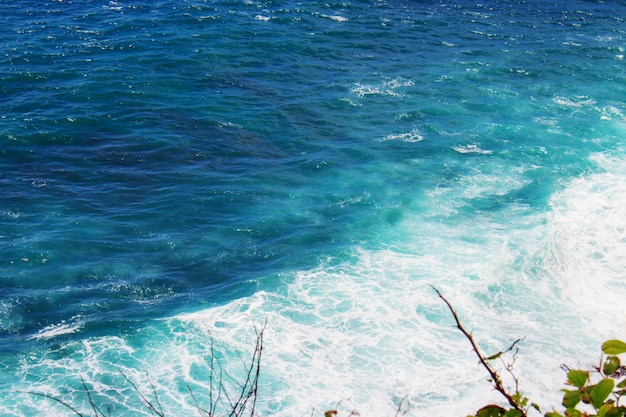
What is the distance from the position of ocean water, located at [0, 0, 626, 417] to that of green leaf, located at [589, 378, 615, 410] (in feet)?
39.5

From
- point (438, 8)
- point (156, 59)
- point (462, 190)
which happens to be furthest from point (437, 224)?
point (438, 8)

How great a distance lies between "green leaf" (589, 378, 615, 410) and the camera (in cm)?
310

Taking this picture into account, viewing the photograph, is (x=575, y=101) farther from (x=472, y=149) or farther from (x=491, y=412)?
(x=491, y=412)

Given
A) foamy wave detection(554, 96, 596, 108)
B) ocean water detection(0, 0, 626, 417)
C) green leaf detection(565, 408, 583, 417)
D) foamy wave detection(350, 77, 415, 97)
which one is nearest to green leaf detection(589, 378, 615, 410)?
green leaf detection(565, 408, 583, 417)

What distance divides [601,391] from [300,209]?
746 inches

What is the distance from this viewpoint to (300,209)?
21969mm

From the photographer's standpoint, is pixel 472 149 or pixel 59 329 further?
pixel 472 149

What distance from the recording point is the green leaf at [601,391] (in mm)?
3104

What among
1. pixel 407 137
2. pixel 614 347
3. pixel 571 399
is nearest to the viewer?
pixel 614 347

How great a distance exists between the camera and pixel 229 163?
24656mm

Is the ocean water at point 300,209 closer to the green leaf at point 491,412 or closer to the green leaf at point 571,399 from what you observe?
the green leaf at point 491,412

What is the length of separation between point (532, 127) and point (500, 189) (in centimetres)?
596

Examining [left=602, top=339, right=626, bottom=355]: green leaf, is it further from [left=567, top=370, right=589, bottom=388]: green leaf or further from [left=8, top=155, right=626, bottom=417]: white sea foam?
[left=8, top=155, right=626, bottom=417]: white sea foam

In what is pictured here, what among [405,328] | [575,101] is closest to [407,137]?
[575,101]
